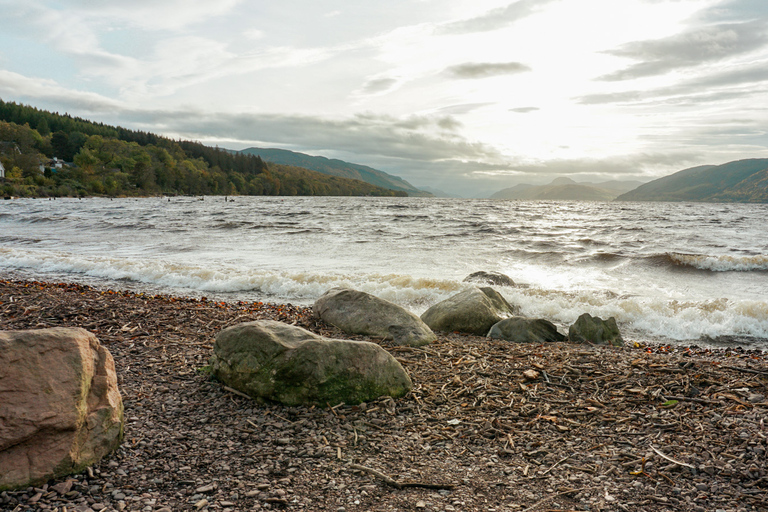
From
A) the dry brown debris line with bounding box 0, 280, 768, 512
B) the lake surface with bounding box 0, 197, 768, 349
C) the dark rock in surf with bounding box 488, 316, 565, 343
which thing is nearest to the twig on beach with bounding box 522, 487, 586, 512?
the dry brown debris line with bounding box 0, 280, 768, 512

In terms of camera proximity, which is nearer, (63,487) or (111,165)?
(63,487)

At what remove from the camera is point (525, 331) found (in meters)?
8.77

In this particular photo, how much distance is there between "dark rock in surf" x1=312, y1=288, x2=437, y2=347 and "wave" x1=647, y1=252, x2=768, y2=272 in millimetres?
17137

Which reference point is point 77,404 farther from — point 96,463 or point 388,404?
point 388,404

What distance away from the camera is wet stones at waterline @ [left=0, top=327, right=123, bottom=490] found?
3.37 meters

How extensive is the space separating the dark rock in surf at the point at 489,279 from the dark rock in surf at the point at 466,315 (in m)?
4.58

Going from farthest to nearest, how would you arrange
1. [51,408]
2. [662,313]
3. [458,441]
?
[662,313], [458,441], [51,408]

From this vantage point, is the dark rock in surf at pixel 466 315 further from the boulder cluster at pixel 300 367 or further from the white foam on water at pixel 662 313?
the boulder cluster at pixel 300 367

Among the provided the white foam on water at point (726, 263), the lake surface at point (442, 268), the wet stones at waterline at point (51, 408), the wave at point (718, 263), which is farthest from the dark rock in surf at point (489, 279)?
the wet stones at waterline at point (51, 408)

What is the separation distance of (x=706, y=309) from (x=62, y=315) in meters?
15.5

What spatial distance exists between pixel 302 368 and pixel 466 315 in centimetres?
523

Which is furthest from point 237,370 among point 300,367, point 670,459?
point 670,459

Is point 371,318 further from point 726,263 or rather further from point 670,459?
point 726,263

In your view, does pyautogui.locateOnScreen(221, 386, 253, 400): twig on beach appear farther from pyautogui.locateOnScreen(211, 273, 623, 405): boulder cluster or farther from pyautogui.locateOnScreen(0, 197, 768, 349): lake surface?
pyautogui.locateOnScreen(0, 197, 768, 349): lake surface
